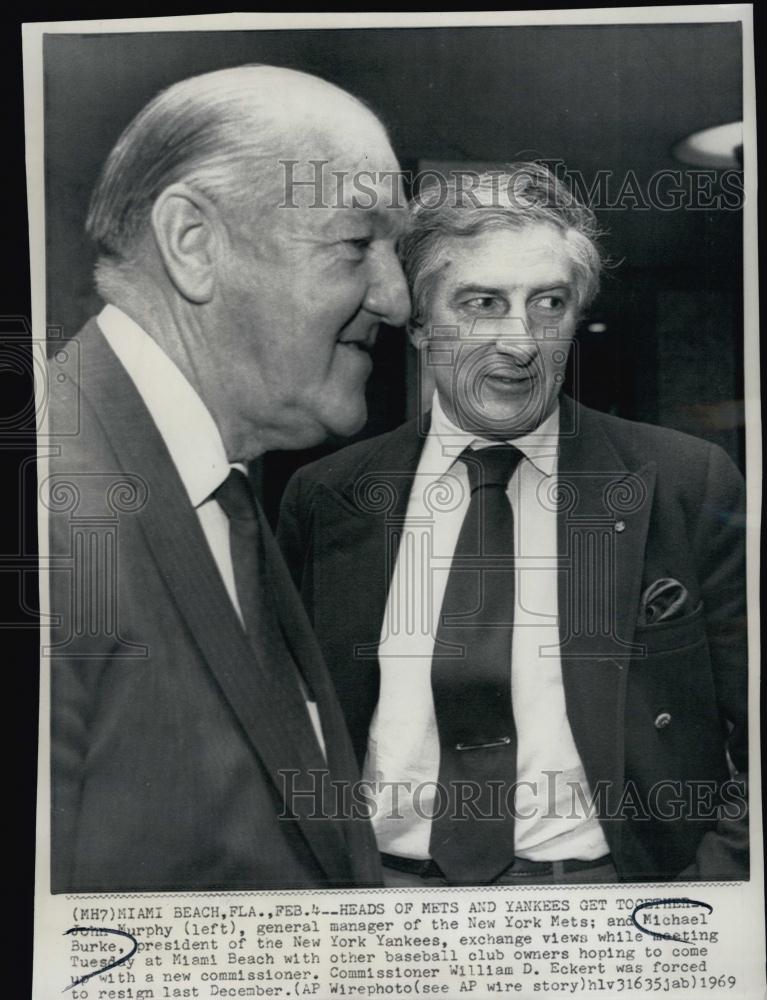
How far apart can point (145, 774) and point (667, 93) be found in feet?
6.47

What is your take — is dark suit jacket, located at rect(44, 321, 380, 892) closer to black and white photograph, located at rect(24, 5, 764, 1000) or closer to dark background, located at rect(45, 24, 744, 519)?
black and white photograph, located at rect(24, 5, 764, 1000)

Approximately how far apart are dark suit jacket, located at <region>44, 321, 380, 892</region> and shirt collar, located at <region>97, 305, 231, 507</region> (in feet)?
0.09

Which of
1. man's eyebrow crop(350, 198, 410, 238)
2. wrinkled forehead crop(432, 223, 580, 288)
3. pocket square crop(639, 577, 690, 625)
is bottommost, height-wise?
pocket square crop(639, 577, 690, 625)

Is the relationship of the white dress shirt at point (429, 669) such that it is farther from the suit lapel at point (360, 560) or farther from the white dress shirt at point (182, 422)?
the white dress shirt at point (182, 422)

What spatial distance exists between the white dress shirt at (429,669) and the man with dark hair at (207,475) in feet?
0.38

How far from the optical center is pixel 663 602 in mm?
2475

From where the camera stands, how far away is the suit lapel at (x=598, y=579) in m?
2.44

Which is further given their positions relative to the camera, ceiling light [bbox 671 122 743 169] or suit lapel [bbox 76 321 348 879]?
ceiling light [bbox 671 122 743 169]

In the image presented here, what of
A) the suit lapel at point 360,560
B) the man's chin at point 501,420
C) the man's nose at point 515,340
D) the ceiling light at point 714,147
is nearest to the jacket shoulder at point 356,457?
the suit lapel at point 360,560

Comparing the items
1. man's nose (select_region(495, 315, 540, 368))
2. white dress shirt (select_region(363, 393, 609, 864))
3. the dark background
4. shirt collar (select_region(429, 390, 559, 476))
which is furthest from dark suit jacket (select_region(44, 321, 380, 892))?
man's nose (select_region(495, 315, 540, 368))

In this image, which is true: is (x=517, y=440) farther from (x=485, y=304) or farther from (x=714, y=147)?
(x=714, y=147)

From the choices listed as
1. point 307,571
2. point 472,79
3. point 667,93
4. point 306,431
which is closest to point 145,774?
point 307,571

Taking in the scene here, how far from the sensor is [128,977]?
244 centimetres

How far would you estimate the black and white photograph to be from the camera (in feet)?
7.86
